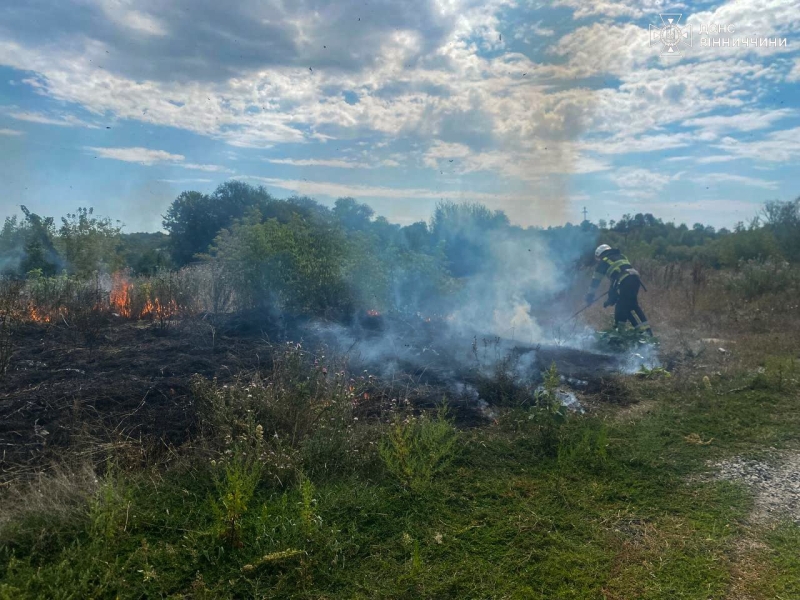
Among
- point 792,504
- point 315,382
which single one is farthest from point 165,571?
point 792,504

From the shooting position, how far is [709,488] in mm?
3885

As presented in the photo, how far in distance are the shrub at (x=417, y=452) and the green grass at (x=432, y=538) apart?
0.27ft

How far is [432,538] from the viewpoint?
3166mm

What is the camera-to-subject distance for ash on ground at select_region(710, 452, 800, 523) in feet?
11.8

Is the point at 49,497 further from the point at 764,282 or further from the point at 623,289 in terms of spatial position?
the point at 764,282

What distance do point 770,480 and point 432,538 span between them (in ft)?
9.48

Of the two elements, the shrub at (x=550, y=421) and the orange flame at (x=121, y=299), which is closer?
the shrub at (x=550, y=421)

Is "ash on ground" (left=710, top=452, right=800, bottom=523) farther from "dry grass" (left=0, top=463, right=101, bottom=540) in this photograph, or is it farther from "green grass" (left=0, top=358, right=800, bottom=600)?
"dry grass" (left=0, top=463, right=101, bottom=540)

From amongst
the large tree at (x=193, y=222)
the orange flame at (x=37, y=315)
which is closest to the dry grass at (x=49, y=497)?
the orange flame at (x=37, y=315)

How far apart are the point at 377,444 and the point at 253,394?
46.9 inches

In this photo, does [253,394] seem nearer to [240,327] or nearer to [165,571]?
[165,571]

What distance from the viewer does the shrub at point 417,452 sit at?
378 centimetres

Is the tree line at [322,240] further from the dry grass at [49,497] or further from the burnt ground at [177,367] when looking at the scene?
the dry grass at [49,497]

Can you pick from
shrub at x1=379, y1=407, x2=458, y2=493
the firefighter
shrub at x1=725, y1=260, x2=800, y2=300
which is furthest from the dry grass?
shrub at x1=725, y1=260, x2=800, y2=300
